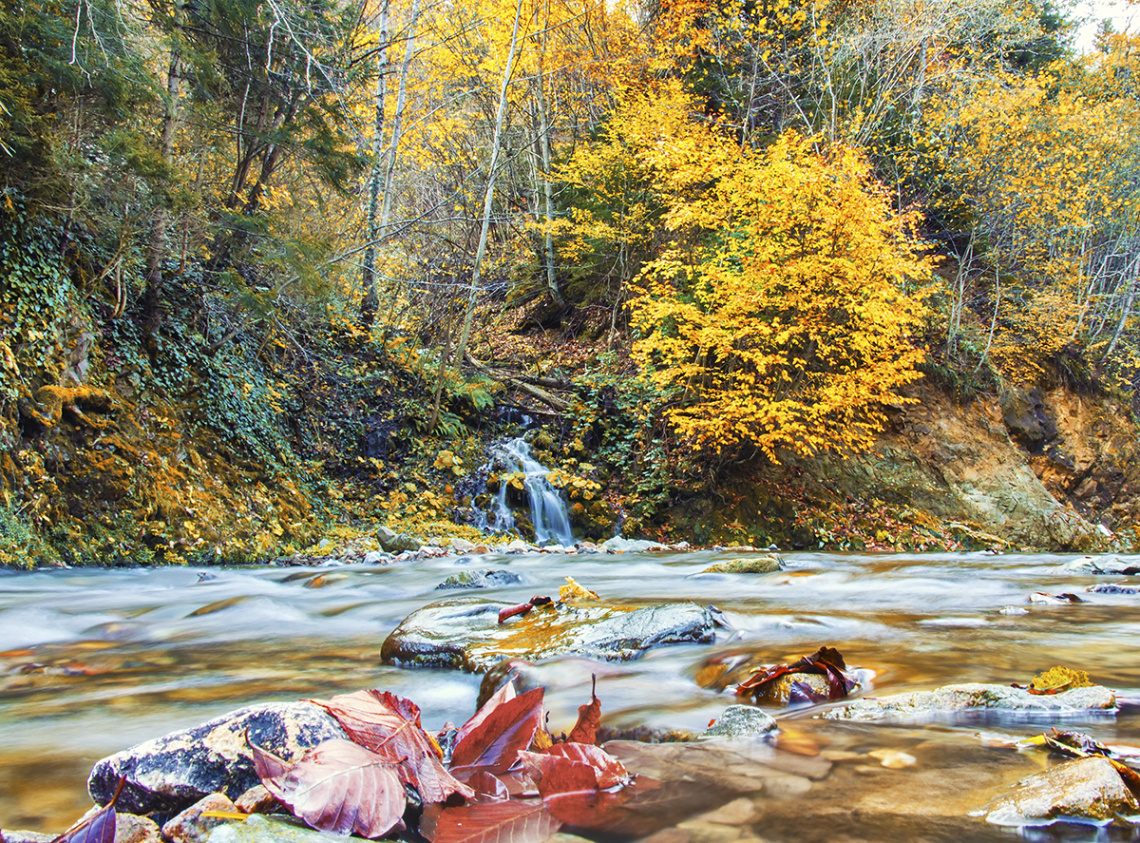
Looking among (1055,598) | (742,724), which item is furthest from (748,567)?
(742,724)

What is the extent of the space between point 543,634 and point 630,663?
1.45 ft

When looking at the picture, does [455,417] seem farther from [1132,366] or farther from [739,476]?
[1132,366]

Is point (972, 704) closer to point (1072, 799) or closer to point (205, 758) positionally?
point (1072, 799)

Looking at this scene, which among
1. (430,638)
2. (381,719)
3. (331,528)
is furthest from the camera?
(331,528)

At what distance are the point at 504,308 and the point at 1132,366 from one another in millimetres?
16881

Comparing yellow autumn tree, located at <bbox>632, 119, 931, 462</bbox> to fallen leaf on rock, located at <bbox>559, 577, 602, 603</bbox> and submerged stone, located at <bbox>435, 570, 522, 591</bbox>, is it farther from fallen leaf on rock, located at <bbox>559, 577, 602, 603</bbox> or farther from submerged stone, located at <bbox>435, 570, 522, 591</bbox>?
fallen leaf on rock, located at <bbox>559, 577, 602, 603</bbox>

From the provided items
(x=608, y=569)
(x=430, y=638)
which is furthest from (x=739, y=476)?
(x=430, y=638)

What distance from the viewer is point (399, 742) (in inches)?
48.8

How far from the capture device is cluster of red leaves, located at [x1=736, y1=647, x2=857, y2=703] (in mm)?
2033

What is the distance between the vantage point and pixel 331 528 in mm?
9227

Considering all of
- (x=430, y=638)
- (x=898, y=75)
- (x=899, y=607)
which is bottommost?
(x=899, y=607)

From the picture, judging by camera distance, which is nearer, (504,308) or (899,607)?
(899,607)

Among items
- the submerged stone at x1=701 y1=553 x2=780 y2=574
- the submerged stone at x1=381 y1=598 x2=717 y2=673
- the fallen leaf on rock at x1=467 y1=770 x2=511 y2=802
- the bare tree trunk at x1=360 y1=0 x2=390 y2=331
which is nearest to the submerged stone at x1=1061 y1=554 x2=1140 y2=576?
the submerged stone at x1=701 y1=553 x2=780 y2=574

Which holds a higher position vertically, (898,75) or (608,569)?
(898,75)
